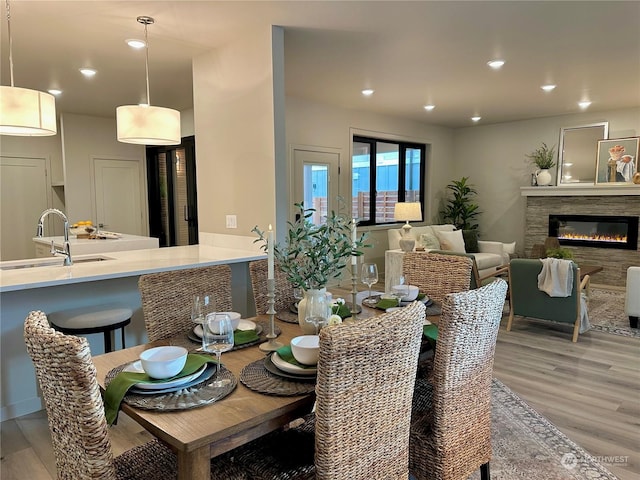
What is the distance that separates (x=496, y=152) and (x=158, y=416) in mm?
8030

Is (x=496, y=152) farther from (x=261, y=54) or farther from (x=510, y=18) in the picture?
(x=261, y=54)

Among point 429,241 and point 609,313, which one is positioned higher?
point 429,241

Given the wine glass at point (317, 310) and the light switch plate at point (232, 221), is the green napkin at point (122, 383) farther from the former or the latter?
the light switch plate at point (232, 221)

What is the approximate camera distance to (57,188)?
7258 mm

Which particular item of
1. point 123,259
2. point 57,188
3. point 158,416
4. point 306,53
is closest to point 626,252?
point 306,53

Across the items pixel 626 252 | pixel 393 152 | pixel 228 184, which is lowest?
pixel 626 252

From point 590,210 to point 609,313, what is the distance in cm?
240

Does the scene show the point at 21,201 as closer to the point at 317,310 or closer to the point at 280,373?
the point at 317,310

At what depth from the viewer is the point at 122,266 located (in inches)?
116

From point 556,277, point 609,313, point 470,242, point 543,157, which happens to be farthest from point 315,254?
point 543,157

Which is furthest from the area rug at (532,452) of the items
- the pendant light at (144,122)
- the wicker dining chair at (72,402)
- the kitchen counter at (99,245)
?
the kitchen counter at (99,245)

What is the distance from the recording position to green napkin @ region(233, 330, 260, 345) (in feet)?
5.99

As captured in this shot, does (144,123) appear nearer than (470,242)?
Yes

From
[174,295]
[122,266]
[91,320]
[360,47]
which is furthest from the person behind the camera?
[360,47]
